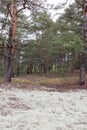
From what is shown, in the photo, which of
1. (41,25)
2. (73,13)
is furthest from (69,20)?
(41,25)

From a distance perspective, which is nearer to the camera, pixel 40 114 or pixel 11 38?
pixel 40 114

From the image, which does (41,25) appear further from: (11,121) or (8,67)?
(11,121)

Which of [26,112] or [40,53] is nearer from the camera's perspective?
[26,112]

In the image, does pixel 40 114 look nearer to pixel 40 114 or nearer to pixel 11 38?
pixel 40 114

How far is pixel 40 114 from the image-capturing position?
757 centimetres

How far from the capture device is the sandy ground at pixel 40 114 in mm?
6523

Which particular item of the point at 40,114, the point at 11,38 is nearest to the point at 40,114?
the point at 40,114

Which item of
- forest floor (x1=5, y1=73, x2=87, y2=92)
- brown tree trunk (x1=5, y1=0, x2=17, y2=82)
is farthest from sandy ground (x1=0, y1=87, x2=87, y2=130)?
brown tree trunk (x1=5, y1=0, x2=17, y2=82)

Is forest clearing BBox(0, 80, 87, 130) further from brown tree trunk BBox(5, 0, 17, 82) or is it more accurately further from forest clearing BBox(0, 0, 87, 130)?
brown tree trunk BBox(5, 0, 17, 82)

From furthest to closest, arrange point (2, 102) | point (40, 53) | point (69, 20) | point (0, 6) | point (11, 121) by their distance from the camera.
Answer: point (40, 53), point (69, 20), point (0, 6), point (2, 102), point (11, 121)

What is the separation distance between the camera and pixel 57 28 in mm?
17344

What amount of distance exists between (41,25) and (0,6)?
2.85 m

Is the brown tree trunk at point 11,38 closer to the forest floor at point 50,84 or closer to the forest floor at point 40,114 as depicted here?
the forest floor at point 50,84

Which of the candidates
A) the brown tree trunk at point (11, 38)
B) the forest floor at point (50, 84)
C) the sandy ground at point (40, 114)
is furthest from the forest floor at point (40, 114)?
the brown tree trunk at point (11, 38)
